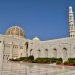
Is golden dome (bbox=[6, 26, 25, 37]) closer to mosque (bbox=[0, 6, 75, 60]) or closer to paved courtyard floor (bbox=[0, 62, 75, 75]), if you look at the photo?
mosque (bbox=[0, 6, 75, 60])

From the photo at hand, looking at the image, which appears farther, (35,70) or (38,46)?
(38,46)

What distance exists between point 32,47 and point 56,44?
30.6 ft

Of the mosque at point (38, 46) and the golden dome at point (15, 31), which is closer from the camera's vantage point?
the mosque at point (38, 46)

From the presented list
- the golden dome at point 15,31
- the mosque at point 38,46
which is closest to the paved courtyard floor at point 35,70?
the mosque at point 38,46

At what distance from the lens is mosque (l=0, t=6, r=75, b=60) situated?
3258cm

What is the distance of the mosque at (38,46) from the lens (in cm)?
3258

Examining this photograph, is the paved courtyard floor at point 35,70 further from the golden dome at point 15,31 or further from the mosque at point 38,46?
the golden dome at point 15,31

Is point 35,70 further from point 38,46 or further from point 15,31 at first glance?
point 15,31

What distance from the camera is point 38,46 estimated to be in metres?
40.4

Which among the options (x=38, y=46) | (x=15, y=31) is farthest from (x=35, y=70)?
(x=15, y=31)

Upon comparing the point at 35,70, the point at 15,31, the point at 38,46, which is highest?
the point at 15,31

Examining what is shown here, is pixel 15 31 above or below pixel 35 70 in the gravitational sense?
above

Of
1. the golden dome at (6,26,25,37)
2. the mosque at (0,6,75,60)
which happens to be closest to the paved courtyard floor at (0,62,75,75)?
the mosque at (0,6,75,60)

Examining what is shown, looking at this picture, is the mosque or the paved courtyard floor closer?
the paved courtyard floor
